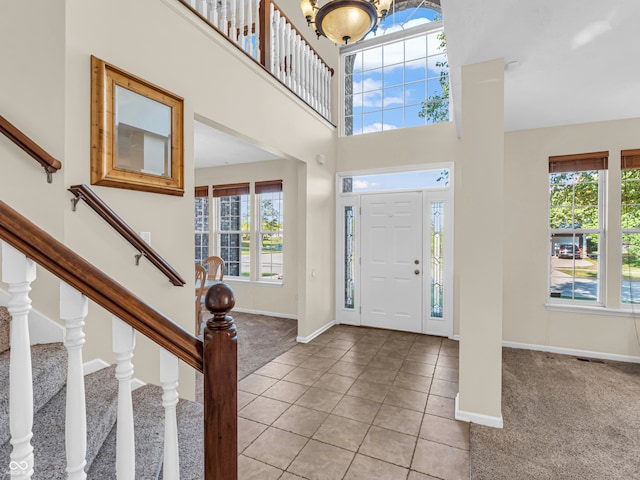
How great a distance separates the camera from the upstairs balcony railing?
8.82 ft

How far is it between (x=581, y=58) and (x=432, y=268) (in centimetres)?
275

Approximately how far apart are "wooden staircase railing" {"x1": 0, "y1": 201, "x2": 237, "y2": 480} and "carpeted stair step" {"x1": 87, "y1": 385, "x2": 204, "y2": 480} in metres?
0.57

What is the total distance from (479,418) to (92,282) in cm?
267

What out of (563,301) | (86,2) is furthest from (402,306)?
(86,2)

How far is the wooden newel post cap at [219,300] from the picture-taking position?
0.82 metres

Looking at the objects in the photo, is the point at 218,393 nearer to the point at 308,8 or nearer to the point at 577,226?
the point at 308,8

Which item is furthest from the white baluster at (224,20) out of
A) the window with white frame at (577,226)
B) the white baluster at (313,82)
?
the window with white frame at (577,226)

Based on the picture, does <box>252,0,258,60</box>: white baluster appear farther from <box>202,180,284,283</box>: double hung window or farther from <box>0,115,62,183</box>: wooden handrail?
<box>202,180,284,283</box>: double hung window

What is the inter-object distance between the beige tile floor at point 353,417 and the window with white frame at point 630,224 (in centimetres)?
206

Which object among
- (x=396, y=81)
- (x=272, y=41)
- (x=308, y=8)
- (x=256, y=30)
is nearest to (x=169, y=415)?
(x=308, y=8)

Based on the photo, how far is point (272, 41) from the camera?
3.38 meters

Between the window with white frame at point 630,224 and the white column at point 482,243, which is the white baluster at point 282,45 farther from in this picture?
the window with white frame at point 630,224

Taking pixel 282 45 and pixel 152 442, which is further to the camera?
pixel 282 45

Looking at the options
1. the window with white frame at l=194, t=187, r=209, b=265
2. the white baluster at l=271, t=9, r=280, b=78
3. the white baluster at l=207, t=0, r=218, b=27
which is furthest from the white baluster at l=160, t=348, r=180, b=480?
the window with white frame at l=194, t=187, r=209, b=265
